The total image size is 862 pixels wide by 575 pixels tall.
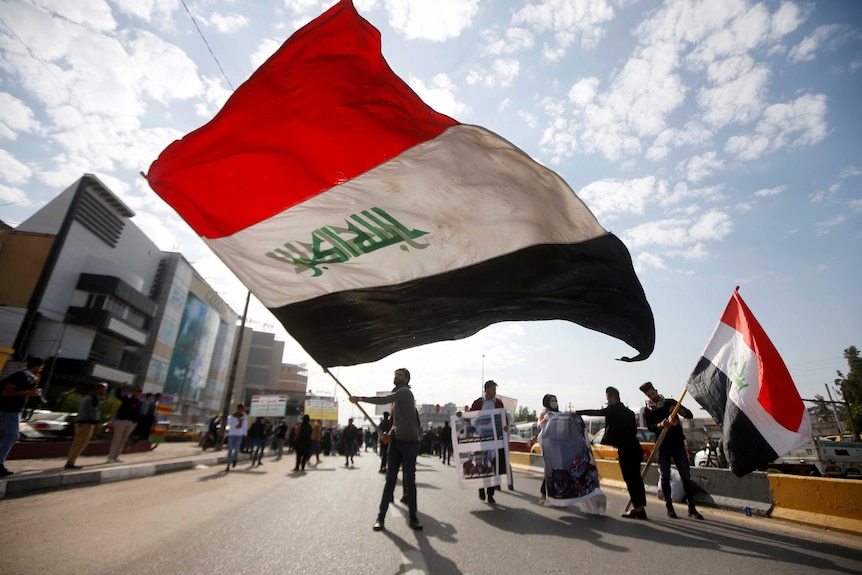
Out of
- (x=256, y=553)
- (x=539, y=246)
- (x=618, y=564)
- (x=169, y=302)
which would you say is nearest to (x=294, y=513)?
(x=256, y=553)

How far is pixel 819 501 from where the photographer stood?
19.9 feet

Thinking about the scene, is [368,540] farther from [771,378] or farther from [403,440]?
[771,378]

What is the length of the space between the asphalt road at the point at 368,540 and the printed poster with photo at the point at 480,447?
0.46 meters

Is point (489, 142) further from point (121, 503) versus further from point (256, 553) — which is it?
point (121, 503)

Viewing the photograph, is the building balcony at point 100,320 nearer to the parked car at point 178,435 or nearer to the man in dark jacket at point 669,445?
the parked car at point 178,435

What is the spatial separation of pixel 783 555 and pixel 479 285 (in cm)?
418

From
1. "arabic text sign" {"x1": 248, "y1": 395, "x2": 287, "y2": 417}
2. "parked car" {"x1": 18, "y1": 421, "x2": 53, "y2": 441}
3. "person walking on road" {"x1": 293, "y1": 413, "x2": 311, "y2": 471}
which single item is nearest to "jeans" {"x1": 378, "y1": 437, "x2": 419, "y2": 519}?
"person walking on road" {"x1": 293, "y1": 413, "x2": 311, "y2": 471}

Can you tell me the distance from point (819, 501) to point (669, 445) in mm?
1842

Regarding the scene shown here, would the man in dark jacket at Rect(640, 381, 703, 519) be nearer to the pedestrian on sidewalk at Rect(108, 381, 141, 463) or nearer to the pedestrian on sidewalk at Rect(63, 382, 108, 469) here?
the pedestrian on sidewalk at Rect(63, 382, 108, 469)

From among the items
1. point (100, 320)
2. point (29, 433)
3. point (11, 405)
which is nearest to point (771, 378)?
point (11, 405)

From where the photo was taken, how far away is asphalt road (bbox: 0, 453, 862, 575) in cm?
364

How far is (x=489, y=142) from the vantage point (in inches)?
121

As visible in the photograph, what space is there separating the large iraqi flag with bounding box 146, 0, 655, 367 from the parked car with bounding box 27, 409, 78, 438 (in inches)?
648

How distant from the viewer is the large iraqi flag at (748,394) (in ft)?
18.0
